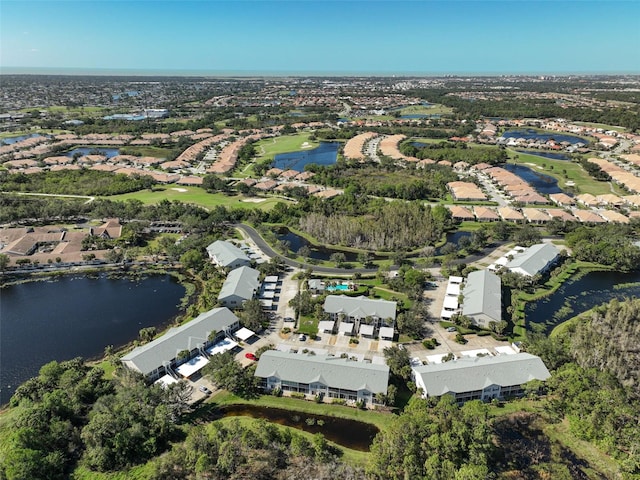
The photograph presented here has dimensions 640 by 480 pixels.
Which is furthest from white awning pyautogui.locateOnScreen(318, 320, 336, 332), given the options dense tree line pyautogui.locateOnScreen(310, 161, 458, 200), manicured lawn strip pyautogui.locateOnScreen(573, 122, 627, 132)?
manicured lawn strip pyautogui.locateOnScreen(573, 122, 627, 132)

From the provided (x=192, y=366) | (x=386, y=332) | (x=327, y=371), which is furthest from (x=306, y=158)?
(x=327, y=371)

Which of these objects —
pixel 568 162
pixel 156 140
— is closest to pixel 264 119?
pixel 156 140

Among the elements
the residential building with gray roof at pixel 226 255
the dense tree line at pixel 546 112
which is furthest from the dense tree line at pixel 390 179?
the dense tree line at pixel 546 112

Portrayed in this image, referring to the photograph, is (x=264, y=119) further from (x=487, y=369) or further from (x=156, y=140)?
(x=487, y=369)

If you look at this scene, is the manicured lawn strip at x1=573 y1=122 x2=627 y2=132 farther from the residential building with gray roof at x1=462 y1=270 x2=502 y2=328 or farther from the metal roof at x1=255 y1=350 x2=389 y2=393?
the metal roof at x1=255 y1=350 x2=389 y2=393

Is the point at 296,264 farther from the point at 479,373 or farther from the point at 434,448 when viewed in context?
the point at 434,448

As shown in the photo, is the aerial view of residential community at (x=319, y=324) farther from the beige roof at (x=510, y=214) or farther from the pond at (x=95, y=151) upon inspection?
the pond at (x=95, y=151)
